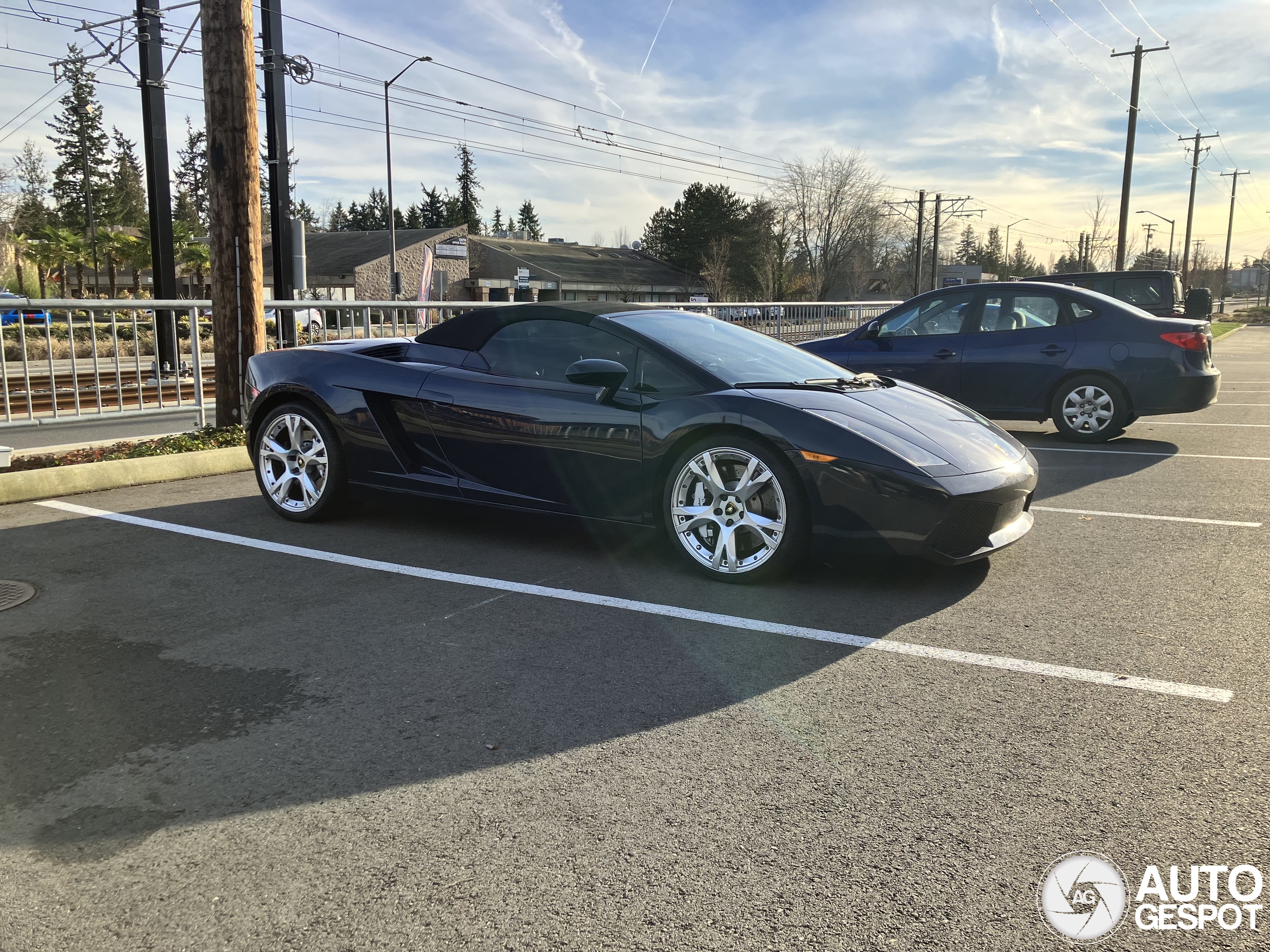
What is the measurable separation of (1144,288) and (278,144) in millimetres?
13869

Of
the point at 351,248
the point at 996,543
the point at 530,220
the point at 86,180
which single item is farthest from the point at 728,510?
the point at 530,220

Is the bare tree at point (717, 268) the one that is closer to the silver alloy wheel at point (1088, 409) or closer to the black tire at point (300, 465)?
the silver alloy wheel at point (1088, 409)

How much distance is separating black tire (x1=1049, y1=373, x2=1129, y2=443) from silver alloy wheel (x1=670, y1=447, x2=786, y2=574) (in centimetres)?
602

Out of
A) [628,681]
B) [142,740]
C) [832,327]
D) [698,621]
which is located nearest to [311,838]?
[142,740]

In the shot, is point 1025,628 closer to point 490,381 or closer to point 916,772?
point 916,772

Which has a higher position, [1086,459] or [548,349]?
[548,349]

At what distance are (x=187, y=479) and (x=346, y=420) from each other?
2686mm

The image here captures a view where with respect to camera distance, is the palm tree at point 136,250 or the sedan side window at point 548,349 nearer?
the sedan side window at point 548,349

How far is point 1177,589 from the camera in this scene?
4461 mm

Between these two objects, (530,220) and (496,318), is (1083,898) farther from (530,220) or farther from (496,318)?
(530,220)

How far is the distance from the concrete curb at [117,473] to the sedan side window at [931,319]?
21.0ft

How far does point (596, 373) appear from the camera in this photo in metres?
4.72

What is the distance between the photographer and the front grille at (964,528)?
4.22m

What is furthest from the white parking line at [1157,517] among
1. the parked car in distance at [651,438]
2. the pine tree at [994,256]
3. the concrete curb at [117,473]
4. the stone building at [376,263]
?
the pine tree at [994,256]
